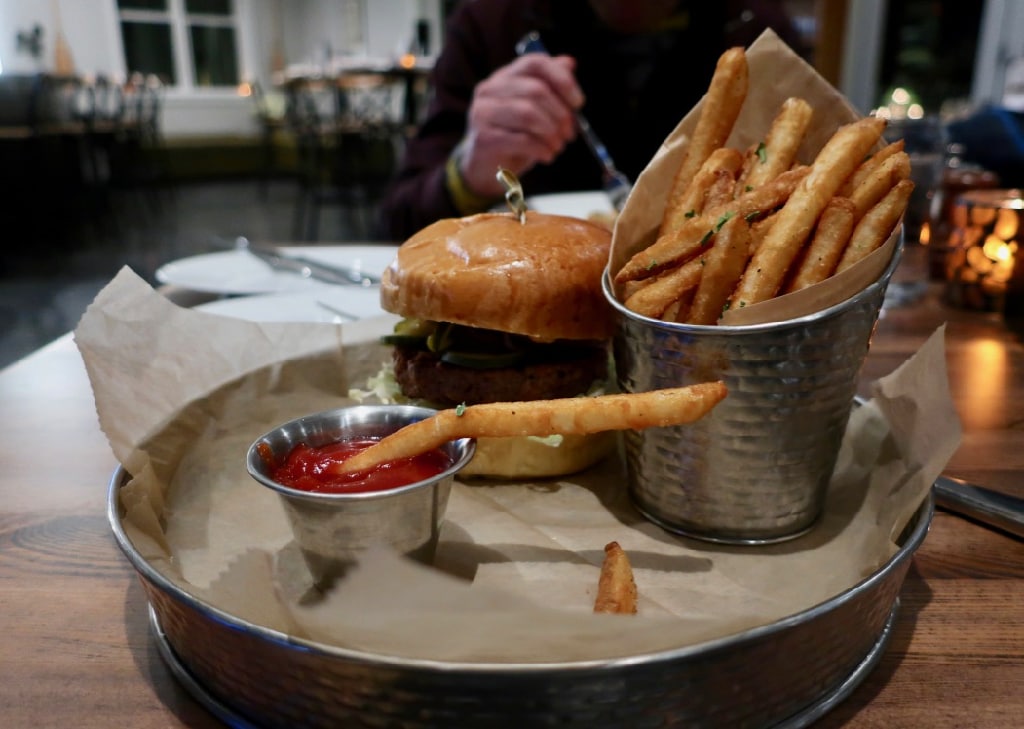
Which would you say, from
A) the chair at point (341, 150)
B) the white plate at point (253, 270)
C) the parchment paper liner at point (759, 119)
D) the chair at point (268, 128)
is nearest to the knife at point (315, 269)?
the white plate at point (253, 270)

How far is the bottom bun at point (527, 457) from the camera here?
4.71 ft

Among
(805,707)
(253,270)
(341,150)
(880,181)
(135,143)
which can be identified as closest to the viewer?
(805,707)

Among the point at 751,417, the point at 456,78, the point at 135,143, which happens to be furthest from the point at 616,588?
the point at 135,143

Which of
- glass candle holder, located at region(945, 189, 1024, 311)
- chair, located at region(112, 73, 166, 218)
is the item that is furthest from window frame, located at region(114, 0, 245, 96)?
glass candle holder, located at region(945, 189, 1024, 311)

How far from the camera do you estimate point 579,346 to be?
65.5 inches

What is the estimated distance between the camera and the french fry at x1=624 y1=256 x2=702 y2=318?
1132mm

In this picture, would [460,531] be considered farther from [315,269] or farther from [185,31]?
[185,31]

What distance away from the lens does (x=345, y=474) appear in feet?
3.48

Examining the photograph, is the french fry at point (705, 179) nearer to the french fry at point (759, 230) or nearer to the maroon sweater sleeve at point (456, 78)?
the french fry at point (759, 230)

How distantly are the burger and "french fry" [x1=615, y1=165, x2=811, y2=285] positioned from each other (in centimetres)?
34

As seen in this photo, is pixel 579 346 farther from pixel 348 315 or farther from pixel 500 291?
pixel 348 315

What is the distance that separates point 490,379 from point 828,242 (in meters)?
0.73

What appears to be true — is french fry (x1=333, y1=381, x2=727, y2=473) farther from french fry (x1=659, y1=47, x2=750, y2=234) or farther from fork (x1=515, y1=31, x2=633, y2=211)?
fork (x1=515, y1=31, x2=633, y2=211)

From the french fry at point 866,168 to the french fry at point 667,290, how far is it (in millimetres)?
256
